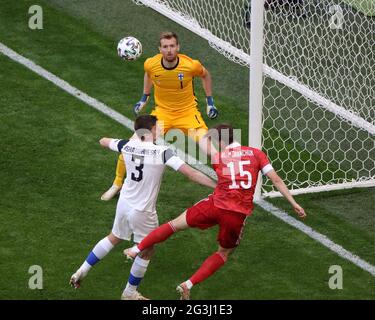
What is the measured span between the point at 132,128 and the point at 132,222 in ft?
12.1

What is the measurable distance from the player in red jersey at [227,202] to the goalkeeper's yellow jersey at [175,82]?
200 cm

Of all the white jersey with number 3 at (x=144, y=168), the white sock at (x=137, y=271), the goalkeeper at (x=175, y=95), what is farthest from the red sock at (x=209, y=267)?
the goalkeeper at (x=175, y=95)

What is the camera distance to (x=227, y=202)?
1016cm

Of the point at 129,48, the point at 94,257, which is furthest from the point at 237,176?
the point at 129,48

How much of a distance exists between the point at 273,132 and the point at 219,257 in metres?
3.77

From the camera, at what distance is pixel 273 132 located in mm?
13844

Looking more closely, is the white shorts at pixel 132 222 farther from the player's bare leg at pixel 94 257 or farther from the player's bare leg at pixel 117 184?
the player's bare leg at pixel 117 184

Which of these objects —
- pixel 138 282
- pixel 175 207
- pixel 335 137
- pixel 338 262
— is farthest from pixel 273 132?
pixel 138 282

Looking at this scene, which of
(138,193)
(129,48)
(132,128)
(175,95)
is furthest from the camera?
(132,128)

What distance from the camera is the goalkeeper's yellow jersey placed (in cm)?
1212

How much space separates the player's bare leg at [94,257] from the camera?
1045cm

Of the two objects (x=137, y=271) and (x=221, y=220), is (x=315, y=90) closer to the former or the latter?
(x=221, y=220)

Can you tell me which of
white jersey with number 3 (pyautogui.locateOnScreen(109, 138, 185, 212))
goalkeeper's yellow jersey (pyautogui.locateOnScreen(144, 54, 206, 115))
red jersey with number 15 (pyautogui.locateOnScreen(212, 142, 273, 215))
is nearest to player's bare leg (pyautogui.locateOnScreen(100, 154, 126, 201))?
goalkeeper's yellow jersey (pyautogui.locateOnScreen(144, 54, 206, 115))

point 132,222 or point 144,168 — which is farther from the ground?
point 144,168
